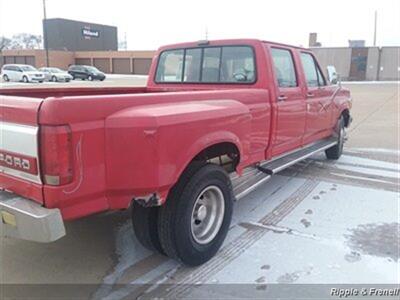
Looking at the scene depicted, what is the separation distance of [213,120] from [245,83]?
5.39 feet

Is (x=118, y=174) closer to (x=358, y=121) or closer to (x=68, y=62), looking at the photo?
(x=358, y=121)

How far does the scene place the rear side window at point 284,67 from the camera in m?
5.11

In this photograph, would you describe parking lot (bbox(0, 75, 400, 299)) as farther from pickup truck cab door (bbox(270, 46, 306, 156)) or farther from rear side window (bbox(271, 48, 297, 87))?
rear side window (bbox(271, 48, 297, 87))

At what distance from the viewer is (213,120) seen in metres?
3.45

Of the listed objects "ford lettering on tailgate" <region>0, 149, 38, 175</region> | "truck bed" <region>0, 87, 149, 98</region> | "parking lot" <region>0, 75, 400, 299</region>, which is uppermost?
"truck bed" <region>0, 87, 149, 98</region>

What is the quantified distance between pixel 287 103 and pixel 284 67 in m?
0.61

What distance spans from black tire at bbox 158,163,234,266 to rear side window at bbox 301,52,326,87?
310cm

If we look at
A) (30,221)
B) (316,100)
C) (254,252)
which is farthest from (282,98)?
(30,221)

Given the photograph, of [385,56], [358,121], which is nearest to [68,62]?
[385,56]

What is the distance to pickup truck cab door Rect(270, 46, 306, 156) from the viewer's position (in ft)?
16.1

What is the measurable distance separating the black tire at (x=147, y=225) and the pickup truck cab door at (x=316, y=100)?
126 inches

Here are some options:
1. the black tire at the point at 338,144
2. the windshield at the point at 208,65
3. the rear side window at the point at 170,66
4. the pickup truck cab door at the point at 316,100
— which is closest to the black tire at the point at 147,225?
the windshield at the point at 208,65

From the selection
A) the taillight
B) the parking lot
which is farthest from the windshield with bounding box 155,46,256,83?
the taillight

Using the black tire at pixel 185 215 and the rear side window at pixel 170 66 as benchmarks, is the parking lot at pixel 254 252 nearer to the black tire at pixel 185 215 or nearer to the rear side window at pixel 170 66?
the black tire at pixel 185 215
